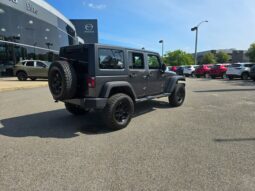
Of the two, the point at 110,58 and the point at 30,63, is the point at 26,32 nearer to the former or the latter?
the point at 30,63

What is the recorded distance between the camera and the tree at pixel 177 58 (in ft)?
292

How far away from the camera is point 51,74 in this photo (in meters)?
5.75

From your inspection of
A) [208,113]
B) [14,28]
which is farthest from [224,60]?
[208,113]

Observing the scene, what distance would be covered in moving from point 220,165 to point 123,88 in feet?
10.2

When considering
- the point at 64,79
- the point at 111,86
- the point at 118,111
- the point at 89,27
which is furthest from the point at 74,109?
the point at 89,27

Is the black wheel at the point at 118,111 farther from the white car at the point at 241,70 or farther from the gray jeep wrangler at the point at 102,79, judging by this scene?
the white car at the point at 241,70

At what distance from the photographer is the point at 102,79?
5.47 meters

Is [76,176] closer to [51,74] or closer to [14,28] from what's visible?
[51,74]

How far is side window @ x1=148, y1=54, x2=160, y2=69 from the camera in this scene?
7309mm

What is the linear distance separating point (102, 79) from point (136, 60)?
62.5 inches

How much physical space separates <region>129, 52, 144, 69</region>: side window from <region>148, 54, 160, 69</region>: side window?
1.46 feet

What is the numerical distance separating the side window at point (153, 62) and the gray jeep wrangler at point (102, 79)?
1.79ft

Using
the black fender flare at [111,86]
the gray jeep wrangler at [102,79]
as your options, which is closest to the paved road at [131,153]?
the gray jeep wrangler at [102,79]

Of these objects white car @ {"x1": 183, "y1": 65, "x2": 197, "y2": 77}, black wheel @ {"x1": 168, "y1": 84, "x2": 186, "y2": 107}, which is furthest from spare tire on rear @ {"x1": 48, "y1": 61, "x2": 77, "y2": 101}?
white car @ {"x1": 183, "y1": 65, "x2": 197, "y2": 77}
